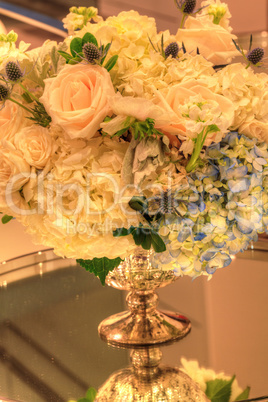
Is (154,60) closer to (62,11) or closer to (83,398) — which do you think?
(83,398)

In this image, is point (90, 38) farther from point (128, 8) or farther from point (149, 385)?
point (128, 8)

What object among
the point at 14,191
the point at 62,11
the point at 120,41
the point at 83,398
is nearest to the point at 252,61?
the point at 120,41

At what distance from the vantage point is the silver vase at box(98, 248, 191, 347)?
1017mm

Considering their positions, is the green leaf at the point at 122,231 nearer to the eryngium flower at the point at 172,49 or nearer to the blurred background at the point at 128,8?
the eryngium flower at the point at 172,49

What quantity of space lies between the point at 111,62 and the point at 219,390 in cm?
56

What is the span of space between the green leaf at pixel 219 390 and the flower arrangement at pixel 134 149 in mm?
191

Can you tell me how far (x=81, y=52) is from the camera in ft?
2.73

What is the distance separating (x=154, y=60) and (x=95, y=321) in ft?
1.97

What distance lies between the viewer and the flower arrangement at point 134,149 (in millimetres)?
784

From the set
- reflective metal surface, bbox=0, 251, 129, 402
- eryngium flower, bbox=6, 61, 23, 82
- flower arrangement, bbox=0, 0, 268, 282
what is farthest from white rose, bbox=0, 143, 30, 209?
reflective metal surface, bbox=0, 251, 129, 402

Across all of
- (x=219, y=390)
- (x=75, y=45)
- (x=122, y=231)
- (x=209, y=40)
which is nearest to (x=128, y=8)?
(x=209, y=40)

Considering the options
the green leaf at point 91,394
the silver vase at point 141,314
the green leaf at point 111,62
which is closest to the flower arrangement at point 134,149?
the green leaf at point 111,62

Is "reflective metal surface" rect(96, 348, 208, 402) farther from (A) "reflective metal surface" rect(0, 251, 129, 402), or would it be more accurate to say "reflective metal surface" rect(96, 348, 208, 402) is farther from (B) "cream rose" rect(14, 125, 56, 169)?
(B) "cream rose" rect(14, 125, 56, 169)

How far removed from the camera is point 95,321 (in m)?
1.17
